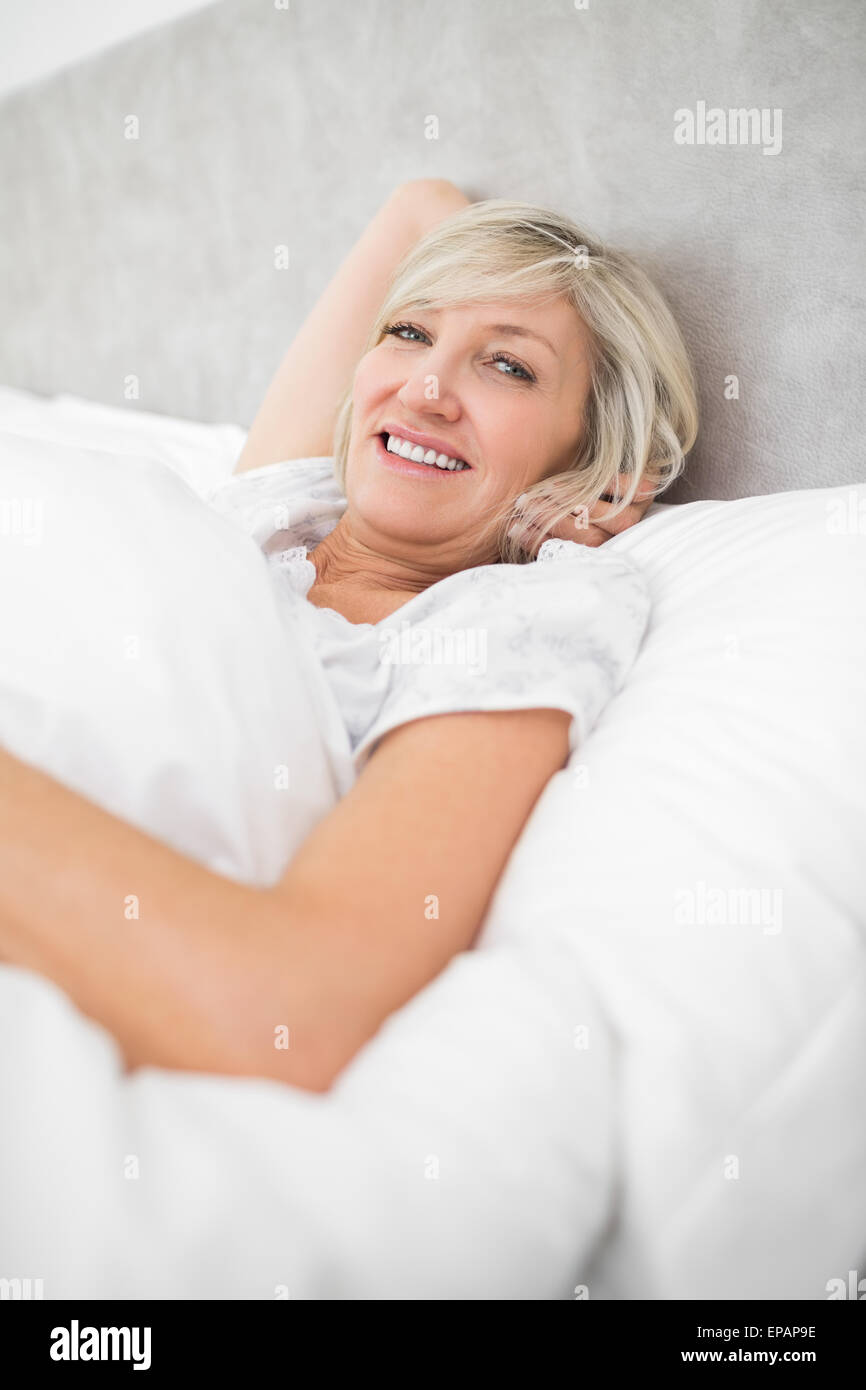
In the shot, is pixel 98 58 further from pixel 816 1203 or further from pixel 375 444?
pixel 816 1203

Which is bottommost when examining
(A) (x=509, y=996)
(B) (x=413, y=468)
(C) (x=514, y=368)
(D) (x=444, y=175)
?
(A) (x=509, y=996)

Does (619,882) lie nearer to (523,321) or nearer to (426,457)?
(426,457)

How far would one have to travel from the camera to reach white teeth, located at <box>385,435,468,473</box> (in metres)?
0.97

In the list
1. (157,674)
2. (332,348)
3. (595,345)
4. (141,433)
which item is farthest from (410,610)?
(141,433)

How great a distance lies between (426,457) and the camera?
38.2 inches

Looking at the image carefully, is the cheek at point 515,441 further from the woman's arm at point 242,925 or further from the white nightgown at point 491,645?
the woman's arm at point 242,925

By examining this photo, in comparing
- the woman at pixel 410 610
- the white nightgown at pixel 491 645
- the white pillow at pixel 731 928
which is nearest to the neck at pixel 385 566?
the woman at pixel 410 610

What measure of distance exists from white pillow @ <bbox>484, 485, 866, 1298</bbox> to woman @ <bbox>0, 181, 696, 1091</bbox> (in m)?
0.06

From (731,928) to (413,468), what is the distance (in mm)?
618

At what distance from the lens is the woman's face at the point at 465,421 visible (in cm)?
96

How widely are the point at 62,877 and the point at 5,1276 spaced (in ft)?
0.61

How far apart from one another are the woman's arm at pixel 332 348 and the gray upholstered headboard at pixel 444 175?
11cm

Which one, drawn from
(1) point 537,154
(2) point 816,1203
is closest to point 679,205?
(1) point 537,154

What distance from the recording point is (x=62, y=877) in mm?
499
